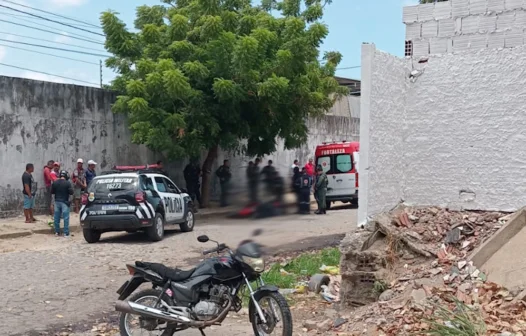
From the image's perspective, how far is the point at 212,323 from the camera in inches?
231

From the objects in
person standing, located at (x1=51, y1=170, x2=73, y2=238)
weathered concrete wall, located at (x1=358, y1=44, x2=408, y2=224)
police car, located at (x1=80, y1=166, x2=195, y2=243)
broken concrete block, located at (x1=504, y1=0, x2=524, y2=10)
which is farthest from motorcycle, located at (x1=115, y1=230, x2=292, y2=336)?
person standing, located at (x1=51, y1=170, x2=73, y2=238)

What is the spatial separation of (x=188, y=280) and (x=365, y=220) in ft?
7.39

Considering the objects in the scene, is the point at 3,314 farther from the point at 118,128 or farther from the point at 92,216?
the point at 118,128

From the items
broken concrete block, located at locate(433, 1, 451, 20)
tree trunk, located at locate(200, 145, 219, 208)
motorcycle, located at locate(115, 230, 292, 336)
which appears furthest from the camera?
tree trunk, located at locate(200, 145, 219, 208)

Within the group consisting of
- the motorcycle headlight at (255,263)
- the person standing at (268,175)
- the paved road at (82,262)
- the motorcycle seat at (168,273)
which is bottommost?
the paved road at (82,262)

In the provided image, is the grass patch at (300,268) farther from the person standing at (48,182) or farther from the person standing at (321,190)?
the person standing at (48,182)

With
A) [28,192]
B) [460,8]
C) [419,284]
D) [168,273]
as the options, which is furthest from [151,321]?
[28,192]

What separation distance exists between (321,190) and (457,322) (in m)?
14.7

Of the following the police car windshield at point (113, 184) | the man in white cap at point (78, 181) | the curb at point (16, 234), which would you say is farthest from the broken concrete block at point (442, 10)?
the man in white cap at point (78, 181)

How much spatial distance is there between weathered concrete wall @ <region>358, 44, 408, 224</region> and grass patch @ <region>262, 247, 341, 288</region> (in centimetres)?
210

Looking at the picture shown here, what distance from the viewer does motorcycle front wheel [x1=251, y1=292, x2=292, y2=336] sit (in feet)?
18.7

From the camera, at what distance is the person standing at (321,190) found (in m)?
19.4

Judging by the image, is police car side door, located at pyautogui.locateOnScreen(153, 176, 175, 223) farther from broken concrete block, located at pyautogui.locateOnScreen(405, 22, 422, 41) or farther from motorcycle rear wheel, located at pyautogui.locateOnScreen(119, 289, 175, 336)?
broken concrete block, located at pyautogui.locateOnScreen(405, 22, 422, 41)

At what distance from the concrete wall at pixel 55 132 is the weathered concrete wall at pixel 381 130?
7553 millimetres
